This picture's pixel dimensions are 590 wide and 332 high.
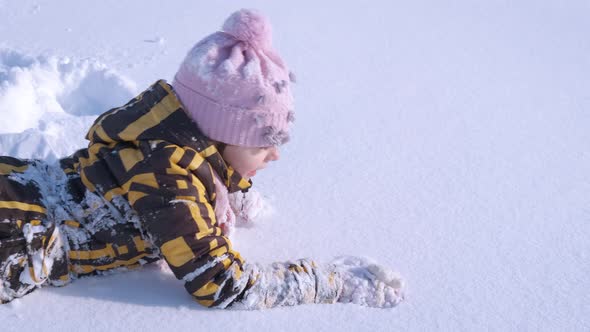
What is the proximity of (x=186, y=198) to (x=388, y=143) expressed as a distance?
0.87 metres

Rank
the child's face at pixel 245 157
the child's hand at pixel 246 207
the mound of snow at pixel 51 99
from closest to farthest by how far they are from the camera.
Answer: the child's face at pixel 245 157, the child's hand at pixel 246 207, the mound of snow at pixel 51 99

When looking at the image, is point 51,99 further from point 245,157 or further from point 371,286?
point 371,286

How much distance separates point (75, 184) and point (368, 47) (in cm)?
151

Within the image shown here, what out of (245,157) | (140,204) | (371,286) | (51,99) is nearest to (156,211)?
(140,204)

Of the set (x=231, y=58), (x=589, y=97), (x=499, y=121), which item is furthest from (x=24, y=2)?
(x=589, y=97)

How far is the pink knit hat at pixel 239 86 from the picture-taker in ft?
4.23

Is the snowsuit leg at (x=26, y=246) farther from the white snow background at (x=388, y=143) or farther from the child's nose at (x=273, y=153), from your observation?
the child's nose at (x=273, y=153)

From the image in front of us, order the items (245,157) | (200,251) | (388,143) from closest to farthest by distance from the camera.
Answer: (200,251) < (245,157) < (388,143)

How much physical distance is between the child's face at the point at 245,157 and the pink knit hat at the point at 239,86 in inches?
1.5

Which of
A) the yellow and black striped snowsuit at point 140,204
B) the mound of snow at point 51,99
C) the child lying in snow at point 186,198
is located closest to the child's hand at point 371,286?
the child lying in snow at point 186,198

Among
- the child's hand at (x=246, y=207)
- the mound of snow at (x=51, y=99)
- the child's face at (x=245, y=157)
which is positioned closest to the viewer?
the child's face at (x=245, y=157)

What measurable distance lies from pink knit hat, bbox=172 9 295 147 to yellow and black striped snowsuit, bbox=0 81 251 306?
1.8 inches

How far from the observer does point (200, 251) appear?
1.22m

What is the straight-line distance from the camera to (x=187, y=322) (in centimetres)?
120
